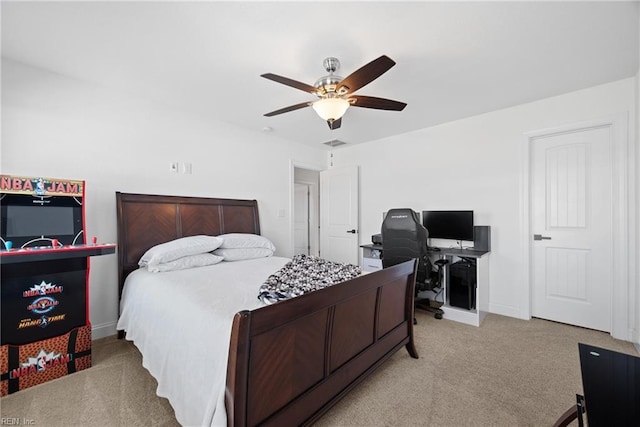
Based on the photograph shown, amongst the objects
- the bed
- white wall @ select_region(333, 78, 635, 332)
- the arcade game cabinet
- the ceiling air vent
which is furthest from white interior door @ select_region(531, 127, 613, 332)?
the arcade game cabinet

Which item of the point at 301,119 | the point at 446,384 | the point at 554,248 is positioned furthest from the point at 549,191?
the point at 301,119

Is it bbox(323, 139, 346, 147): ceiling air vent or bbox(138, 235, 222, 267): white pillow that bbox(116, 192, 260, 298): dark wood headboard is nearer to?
bbox(138, 235, 222, 267): white pillow

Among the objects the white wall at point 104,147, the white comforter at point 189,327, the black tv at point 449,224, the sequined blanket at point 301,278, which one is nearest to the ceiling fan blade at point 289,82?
the sequined blanket at point 301,278

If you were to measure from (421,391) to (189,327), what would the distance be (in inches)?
63.3

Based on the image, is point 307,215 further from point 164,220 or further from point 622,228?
point 622,228

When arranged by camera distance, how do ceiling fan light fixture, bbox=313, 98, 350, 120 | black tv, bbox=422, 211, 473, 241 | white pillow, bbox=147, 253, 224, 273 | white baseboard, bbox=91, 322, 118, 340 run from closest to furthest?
ceiling fan light fixture, bbox=313, 98, 350, 120, white pillow, bbox=147, 253, 224, 273, white baseboard, bbox=91, 322, 118, 340, black tv, bbox=422, 211, 473, 241

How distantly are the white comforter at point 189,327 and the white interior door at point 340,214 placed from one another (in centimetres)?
256

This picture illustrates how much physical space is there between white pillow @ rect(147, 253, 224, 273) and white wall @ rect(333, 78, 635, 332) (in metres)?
2.88

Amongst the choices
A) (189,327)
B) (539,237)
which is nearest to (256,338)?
(189,327)

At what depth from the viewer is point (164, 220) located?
9.91ft

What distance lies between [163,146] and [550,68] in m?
4.01

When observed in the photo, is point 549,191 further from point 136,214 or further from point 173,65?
point 136,214

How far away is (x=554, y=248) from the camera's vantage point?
3.05 metres

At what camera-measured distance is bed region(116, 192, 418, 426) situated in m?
1.13
